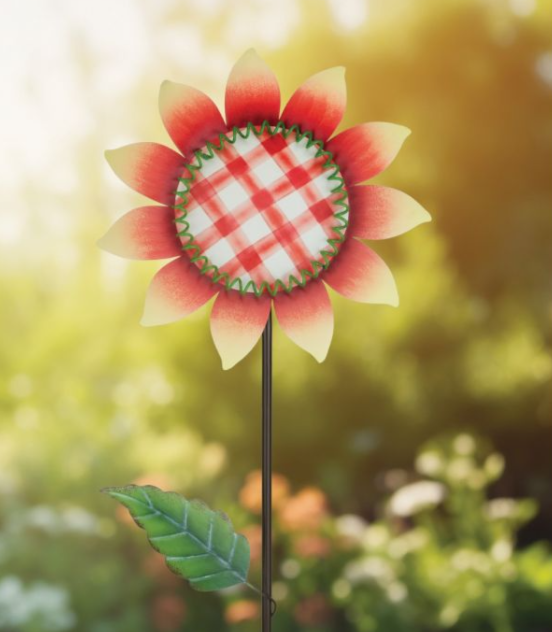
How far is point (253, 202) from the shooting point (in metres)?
0.60

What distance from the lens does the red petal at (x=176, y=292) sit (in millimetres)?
600

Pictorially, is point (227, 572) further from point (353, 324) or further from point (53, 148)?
point (53, 148)

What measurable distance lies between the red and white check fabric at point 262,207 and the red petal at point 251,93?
13mm

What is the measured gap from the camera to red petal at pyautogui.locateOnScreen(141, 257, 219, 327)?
60 centimetres

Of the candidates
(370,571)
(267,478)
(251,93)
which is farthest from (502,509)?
(251,93)

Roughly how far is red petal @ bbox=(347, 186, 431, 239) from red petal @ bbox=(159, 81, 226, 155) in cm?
11

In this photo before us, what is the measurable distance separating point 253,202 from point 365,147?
0.09 metres

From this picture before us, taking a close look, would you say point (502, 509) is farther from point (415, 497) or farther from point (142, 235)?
point (142, 235)

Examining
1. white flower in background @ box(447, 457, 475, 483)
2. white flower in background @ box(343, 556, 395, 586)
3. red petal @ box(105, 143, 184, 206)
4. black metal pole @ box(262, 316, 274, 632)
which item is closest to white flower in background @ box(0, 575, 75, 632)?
white flower in background @ box(343, 556, 395, 586)

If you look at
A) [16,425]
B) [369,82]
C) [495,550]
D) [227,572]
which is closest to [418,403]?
[495,550]

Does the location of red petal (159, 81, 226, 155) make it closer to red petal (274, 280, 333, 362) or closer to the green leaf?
red petal (274, 280, 333, 362)

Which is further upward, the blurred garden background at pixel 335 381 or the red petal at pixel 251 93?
the blurred garden background at pixel 335 381

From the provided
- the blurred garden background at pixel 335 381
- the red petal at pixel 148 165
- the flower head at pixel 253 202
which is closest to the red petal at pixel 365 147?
the flower head at pixel 253 202

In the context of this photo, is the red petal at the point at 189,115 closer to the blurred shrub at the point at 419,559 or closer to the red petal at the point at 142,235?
the red petal at the point at 142,235
